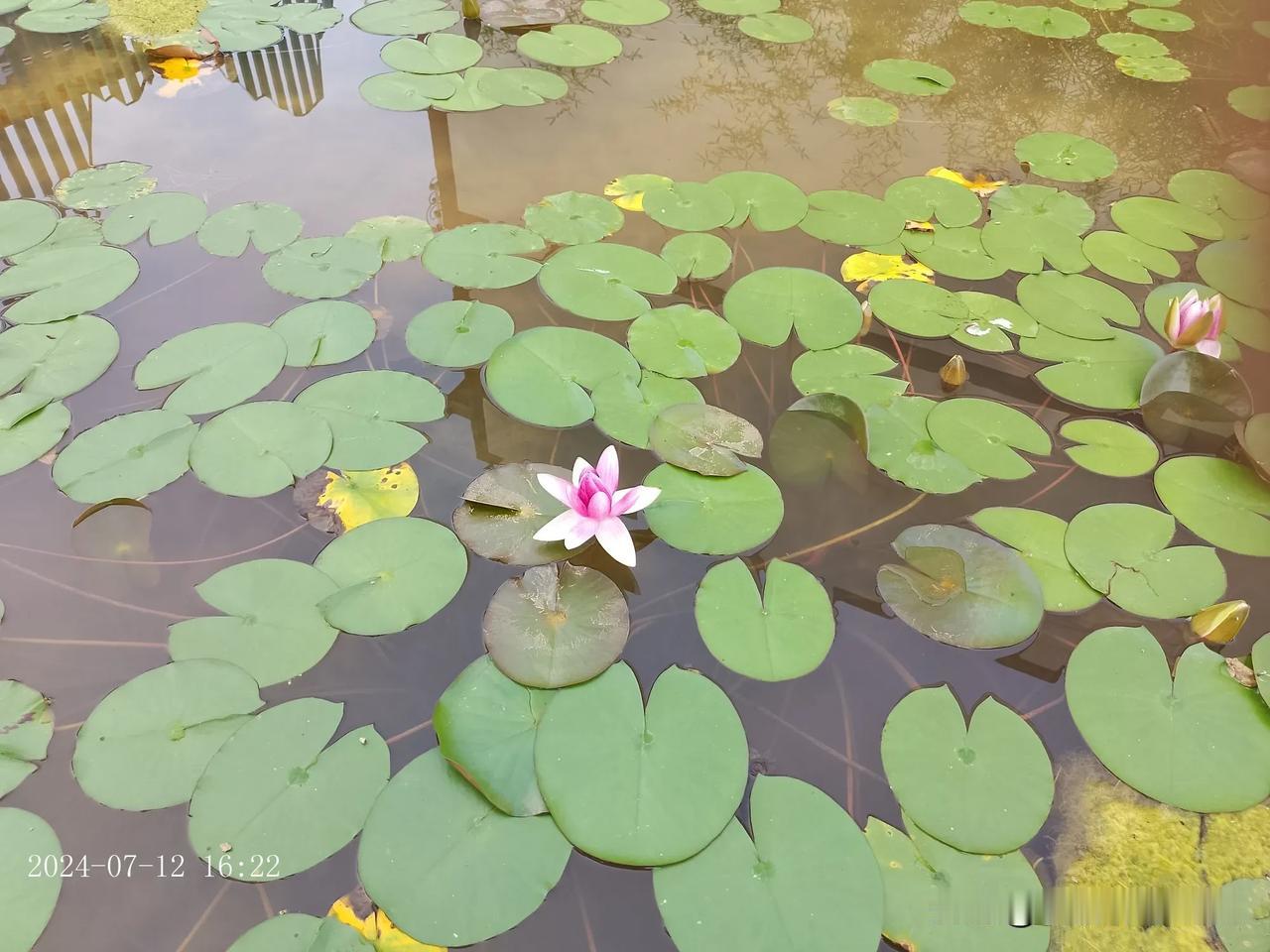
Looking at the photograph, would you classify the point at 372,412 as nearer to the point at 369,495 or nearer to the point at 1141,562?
the point at 369,495

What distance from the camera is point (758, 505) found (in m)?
A: 1.91

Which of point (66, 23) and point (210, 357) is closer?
point (210, 357)

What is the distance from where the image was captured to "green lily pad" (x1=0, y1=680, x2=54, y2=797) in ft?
4.86

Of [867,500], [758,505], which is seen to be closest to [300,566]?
[758,505]

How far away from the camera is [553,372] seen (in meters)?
2.18

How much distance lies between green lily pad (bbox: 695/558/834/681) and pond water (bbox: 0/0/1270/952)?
52 mm

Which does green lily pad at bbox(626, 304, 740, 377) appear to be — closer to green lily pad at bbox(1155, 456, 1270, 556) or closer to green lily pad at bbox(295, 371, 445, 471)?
green lily pad at bbox(295, 371, 445, 471)

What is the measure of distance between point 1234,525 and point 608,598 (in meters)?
1.65

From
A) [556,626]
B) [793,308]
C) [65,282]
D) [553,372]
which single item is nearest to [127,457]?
[65,282]

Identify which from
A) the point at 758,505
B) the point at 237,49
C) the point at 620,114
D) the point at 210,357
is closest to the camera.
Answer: the point at 758,505

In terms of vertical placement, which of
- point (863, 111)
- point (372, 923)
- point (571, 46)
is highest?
point (571, 46)

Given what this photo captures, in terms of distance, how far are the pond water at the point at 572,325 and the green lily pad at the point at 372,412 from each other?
0.08 m

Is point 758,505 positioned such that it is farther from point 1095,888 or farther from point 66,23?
point 66,23

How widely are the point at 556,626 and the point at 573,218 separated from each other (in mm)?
1677
